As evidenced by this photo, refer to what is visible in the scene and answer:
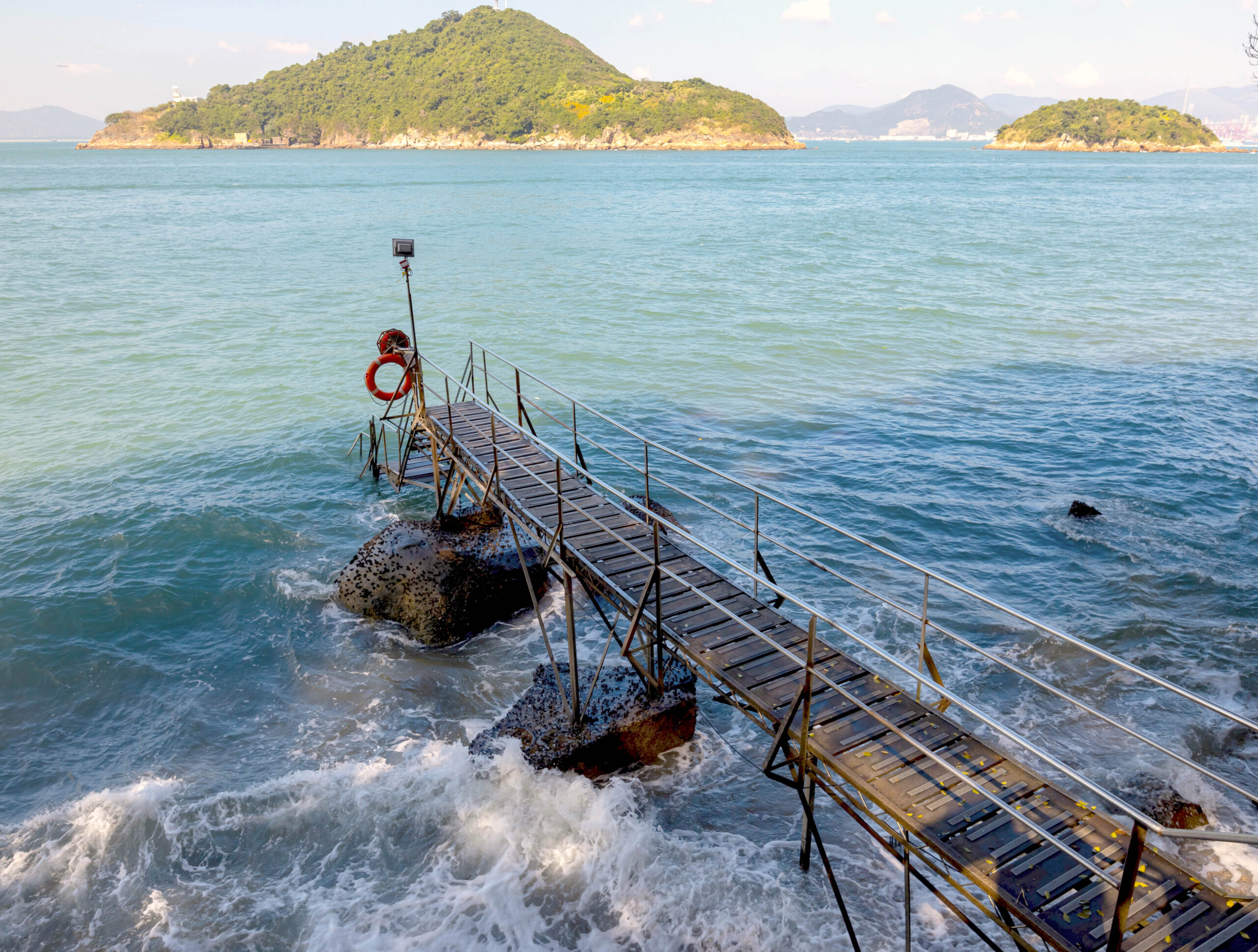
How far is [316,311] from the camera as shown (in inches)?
1551

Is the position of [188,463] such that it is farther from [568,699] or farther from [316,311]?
[316,311]

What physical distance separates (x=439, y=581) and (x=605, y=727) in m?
4.94

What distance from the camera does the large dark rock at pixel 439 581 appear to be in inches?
562

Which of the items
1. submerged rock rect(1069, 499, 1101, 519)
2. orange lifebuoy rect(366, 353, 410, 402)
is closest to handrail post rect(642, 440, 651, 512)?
orange lifebuoy rect(366, 353, 410, 402)

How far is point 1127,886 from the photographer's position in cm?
513

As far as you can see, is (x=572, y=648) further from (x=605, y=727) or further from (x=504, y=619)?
(x=504, y=619)

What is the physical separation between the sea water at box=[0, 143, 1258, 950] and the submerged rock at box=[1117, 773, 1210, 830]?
1.40ft

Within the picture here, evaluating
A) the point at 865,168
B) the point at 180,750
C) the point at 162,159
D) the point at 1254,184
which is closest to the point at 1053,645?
the point at 180,750

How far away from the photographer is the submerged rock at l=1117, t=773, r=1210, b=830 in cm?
985

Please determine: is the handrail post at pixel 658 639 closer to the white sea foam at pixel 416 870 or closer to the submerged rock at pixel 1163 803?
the white sea foam at pixel 416 870

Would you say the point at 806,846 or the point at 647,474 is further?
the point at 647,474

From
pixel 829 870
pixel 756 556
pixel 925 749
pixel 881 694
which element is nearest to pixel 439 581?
pixel 756 556

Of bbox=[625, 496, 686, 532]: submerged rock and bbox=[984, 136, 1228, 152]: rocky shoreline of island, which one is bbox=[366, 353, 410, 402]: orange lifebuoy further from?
bbox=[984, 136, 1228, 152]: rocky shoreline of island

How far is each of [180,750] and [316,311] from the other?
31162mm
